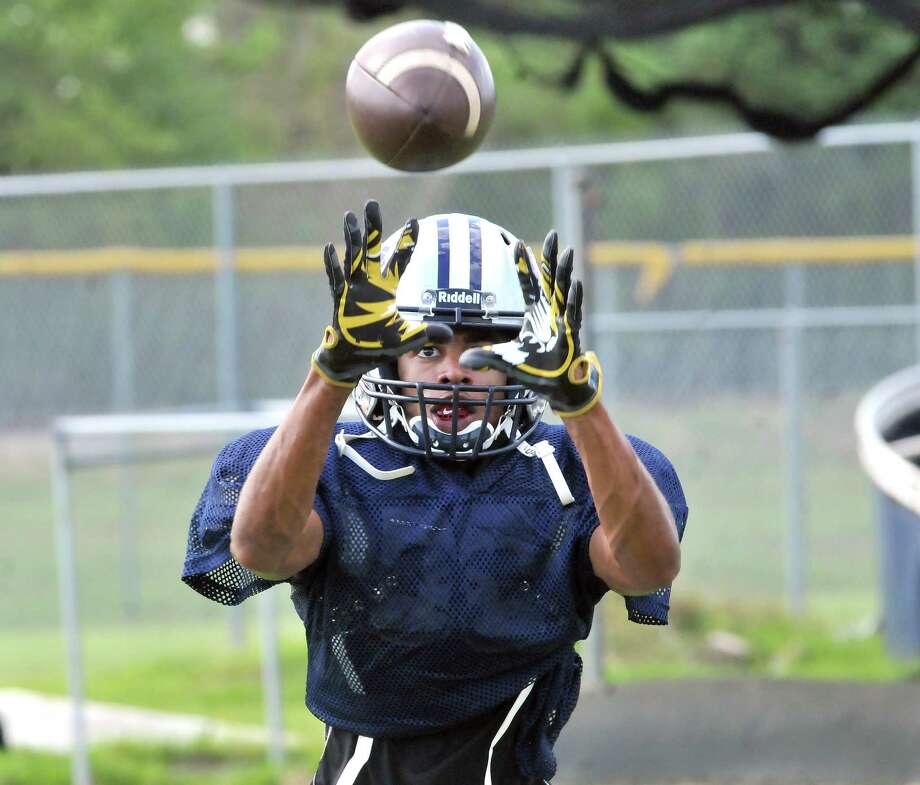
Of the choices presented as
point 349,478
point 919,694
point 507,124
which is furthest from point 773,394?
point 507,124

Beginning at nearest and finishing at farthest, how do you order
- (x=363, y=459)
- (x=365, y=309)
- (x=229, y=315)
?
1. (x=365, y=309)
2. (x=363, y=459)
3. (x=229, y=315)

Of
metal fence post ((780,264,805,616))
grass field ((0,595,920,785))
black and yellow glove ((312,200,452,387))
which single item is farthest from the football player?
metal fence post ((780,264,805,616))

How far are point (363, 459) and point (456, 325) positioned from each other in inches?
12.0

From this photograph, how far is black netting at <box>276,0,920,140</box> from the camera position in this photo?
18.5 ft

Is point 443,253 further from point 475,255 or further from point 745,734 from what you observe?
point 745,734

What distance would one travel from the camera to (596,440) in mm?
2414

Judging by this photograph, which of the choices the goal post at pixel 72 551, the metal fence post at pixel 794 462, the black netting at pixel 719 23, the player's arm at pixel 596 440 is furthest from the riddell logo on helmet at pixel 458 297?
the metal fence post at pixel 794 462

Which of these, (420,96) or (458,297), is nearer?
(458,297)

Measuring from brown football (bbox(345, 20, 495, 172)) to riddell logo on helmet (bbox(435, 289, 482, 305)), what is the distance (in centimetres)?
64

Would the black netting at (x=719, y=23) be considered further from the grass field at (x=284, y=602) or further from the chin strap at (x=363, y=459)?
the chin strap at (x=363, y=459)

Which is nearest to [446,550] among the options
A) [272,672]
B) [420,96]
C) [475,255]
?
[475,255]

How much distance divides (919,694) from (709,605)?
251 centimetres

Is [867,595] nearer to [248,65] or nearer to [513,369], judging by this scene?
[513,369]

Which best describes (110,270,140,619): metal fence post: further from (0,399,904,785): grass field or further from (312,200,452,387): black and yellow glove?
(312,200,452,387): black and yellow glove
